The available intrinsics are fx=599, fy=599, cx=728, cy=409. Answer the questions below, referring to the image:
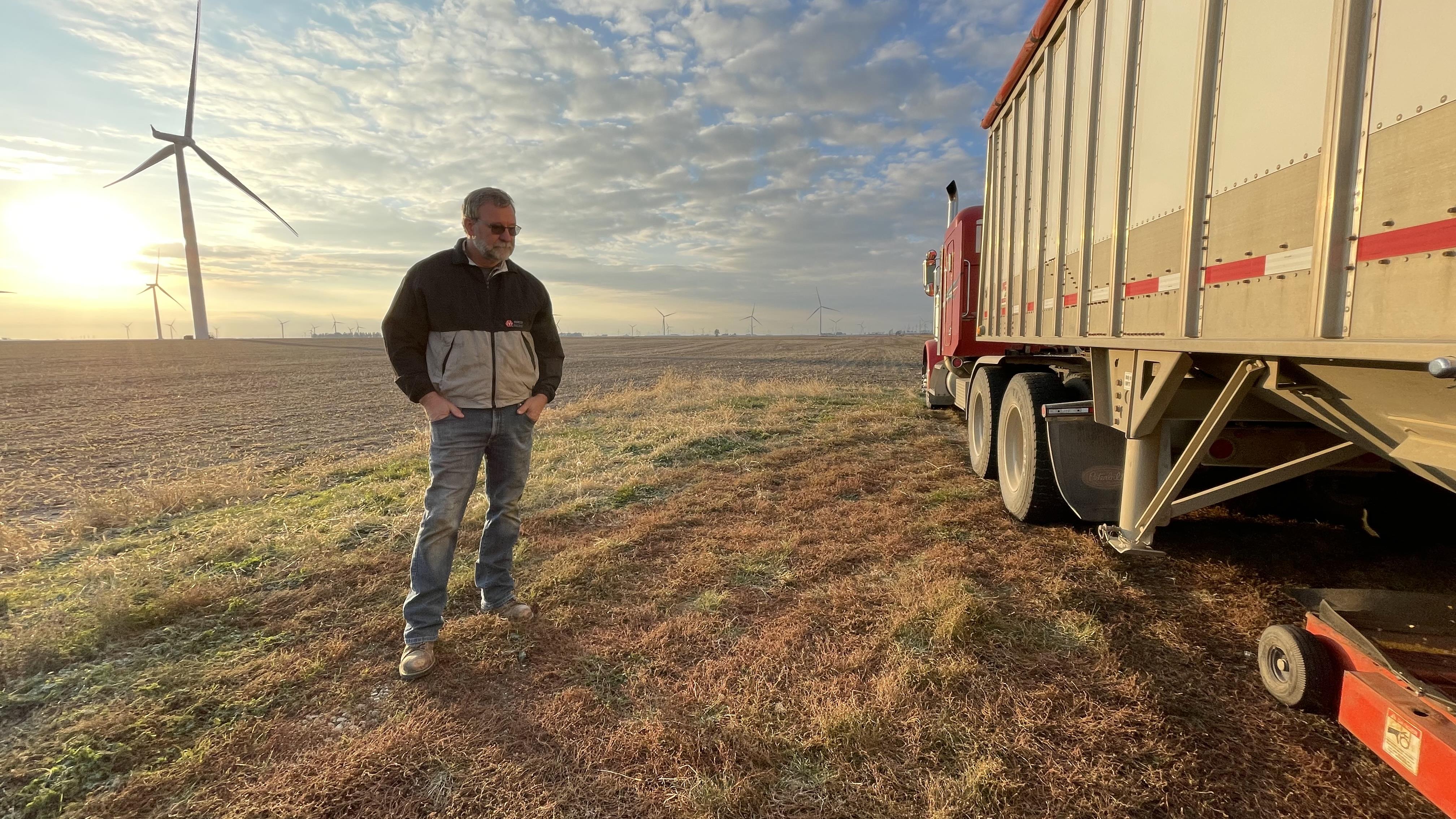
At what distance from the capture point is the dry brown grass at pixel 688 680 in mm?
2002

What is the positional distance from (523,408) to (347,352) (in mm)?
65222

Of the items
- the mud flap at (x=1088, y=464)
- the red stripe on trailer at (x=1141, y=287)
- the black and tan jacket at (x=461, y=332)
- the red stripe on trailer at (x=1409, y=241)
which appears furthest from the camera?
the mud flap at (x=1088, y=464)

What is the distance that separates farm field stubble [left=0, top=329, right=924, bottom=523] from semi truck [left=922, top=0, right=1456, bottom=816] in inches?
335

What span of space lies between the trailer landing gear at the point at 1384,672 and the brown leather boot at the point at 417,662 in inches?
133

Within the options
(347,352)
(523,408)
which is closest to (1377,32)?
(523,408)

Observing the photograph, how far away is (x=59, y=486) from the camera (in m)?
6.64

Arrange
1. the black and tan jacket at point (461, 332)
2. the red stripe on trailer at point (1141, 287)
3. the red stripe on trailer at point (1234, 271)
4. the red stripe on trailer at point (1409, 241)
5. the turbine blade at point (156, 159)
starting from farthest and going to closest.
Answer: the turbine blade at point (156, 159)
the black and tan jacket at point (461, 332)
the red stripe on trailer at point (1141, 287)
the red stripe on trailer at point (1234, 271)
the red stripe on trailer at point (1409, 241)

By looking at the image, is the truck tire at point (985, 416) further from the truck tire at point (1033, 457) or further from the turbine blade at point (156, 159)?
the turbine blade at point (156, 159)

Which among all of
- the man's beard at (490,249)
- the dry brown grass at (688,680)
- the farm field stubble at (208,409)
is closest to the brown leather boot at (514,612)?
the dry brown grass at (688,680)

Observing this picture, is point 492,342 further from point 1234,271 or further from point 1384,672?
point 1384,672

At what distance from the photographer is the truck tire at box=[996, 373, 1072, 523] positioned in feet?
14.3

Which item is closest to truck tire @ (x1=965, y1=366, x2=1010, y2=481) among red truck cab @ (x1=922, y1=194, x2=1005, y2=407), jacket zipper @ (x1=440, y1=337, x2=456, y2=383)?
red truck cab @ (x1=922, y1=194, x2=1005, y2=407)

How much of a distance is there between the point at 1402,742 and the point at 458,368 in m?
3.52

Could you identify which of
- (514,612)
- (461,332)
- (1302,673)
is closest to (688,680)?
(514,612)
